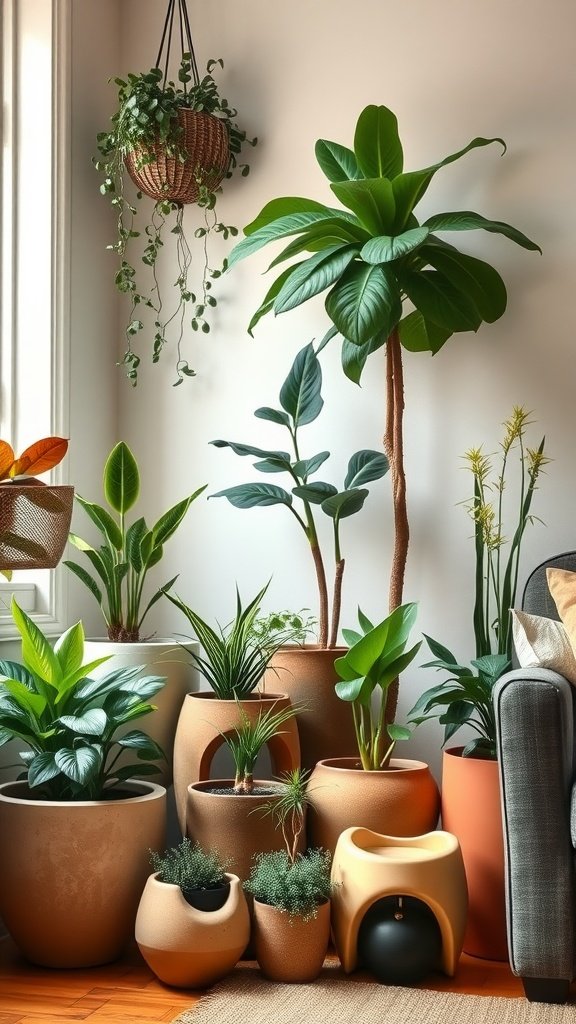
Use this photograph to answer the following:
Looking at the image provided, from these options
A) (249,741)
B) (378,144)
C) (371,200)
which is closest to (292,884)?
(249,741)

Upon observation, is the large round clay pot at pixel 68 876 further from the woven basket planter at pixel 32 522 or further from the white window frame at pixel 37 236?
the white window frame at pixel 37 236

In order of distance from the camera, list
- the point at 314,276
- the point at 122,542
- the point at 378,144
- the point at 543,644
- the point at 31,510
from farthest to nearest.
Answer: the point at 122,542 → the point at 378,144 → the point at 314,276 → the point at 543,644 → the point at 31,510

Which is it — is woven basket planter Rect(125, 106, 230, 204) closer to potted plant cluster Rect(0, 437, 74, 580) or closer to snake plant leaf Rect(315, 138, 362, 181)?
snake plant leaf Rect(315, 138, 362, 181)

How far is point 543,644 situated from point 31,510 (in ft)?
3.83

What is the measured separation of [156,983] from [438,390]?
5.60 ft

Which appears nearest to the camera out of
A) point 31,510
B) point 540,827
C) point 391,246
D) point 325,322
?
point 31,510

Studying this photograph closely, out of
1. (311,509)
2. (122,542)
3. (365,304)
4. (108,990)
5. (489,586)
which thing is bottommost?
(108,990)

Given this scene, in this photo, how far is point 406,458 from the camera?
3.14m

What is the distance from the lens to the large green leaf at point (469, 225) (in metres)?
2.71

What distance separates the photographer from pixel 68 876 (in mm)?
2373

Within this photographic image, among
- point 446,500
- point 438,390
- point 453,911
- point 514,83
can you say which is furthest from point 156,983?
point 514,83

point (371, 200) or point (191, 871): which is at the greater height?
point (371, 200)

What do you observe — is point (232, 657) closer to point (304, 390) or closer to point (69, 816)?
point (69, 816)

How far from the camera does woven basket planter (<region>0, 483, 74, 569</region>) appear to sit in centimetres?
192
